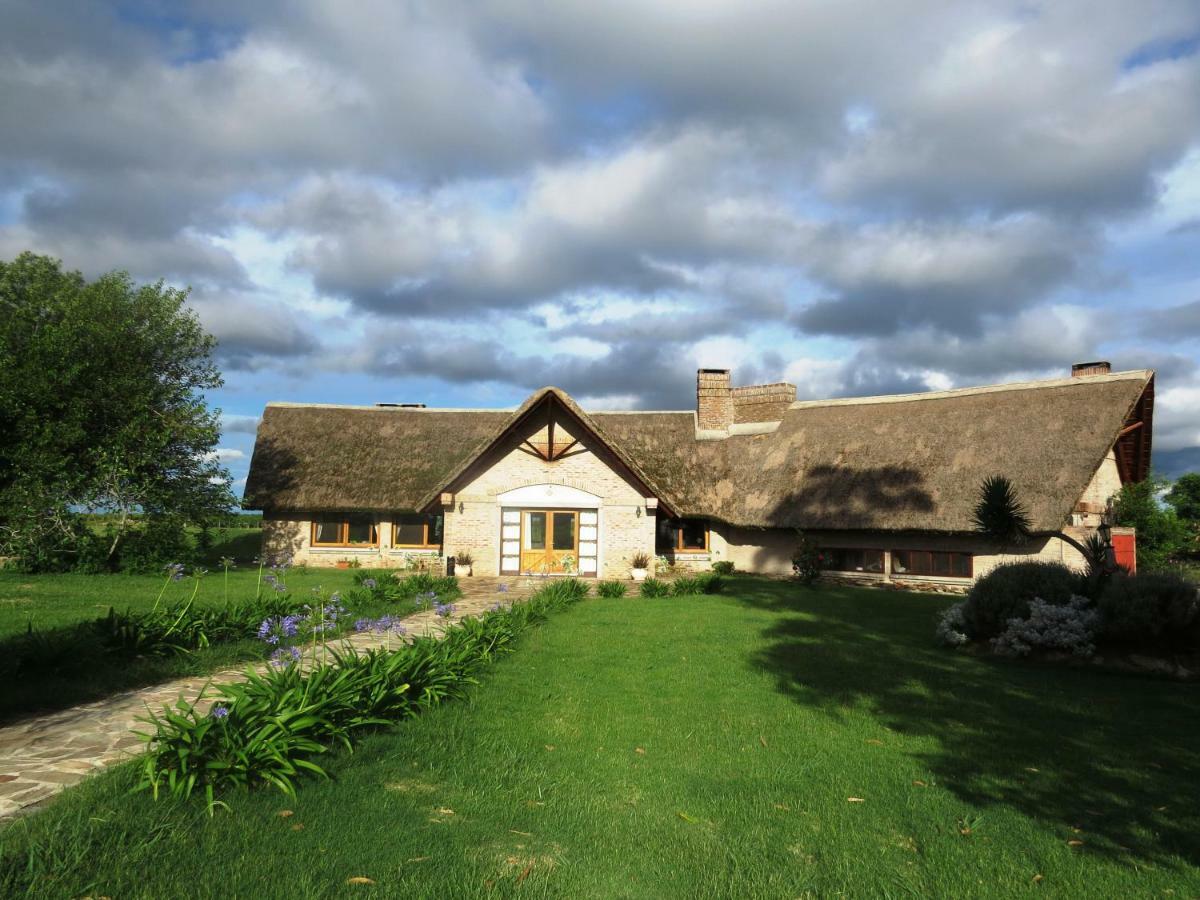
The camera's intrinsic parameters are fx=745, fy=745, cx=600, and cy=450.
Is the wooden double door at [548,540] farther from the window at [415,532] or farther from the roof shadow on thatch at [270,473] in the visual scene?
the roof shadow on thatch at [270,473]

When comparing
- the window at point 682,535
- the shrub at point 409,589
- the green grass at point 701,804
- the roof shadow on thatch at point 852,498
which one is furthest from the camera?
the window at point 682,535

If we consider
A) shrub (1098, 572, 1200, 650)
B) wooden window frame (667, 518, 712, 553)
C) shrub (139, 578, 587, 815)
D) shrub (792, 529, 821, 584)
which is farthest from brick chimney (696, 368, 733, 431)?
shrub (139, 578, 587, 815)

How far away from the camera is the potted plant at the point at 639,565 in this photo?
71.5ft

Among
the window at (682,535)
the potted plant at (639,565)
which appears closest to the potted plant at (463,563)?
the potted plant at (639,565)

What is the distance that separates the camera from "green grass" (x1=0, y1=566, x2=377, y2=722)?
7.57m

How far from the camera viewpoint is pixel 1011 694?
9.29 metres

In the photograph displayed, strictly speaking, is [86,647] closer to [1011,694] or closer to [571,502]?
[1011,694]

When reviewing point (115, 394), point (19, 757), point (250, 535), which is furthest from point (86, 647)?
point (250, 535)

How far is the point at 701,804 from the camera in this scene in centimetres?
561

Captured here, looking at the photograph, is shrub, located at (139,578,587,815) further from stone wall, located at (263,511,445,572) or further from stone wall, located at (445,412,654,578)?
stone wall, located at (263,511,445,572)

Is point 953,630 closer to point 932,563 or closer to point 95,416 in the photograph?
point 932,563

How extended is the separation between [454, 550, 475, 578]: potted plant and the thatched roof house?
203mm

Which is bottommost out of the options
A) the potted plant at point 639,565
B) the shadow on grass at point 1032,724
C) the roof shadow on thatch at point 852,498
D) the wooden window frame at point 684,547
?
the shadow on grass at point 1032,724

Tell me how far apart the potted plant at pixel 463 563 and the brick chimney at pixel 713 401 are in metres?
10.5
